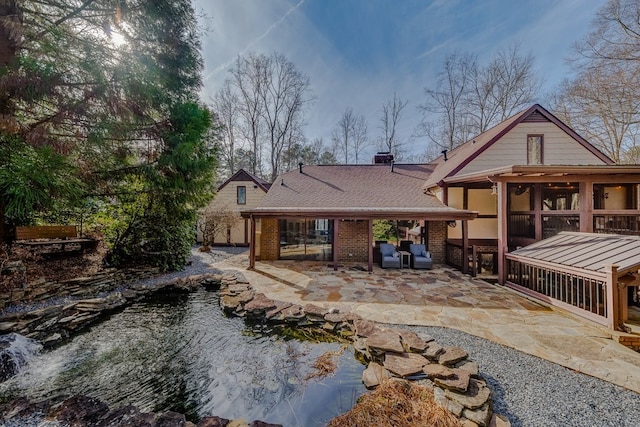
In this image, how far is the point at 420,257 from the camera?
372 inches

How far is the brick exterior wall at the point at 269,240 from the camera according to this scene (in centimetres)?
1105

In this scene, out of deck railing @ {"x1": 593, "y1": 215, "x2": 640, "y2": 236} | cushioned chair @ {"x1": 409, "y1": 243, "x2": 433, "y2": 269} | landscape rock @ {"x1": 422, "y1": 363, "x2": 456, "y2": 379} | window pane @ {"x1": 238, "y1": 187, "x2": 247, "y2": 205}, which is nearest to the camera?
landscape rock @ {"x1": 422, "y1": 363, "x2": 456, "y2": 379}

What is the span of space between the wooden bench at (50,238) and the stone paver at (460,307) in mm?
4665

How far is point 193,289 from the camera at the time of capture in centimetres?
745

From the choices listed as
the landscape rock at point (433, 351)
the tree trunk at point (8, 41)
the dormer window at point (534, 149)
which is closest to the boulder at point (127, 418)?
the landscape rock at point (433, 351)

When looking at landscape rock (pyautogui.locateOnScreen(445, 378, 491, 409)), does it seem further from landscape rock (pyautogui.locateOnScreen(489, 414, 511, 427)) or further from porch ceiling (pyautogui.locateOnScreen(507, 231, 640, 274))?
porch ceiling (pyautogui.locateOnScreen(507, 231, 640, 274))

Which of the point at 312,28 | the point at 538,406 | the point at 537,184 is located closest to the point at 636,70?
the point at 537,184

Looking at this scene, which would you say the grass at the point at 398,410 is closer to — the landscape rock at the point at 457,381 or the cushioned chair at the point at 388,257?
the landscape rock at the point at 457,381

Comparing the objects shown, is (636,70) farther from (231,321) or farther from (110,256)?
(110,256)

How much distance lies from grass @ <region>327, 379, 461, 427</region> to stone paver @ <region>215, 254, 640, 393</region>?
6.31 feet

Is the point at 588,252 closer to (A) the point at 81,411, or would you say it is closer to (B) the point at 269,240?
(A) the point at 81,411

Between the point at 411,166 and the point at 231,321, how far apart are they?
11.4 metres

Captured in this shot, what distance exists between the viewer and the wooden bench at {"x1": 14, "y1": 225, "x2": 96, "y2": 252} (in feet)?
20.8

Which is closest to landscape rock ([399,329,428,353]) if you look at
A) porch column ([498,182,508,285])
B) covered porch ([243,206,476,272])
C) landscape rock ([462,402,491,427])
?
landscape rock ([462,402,491,427])
